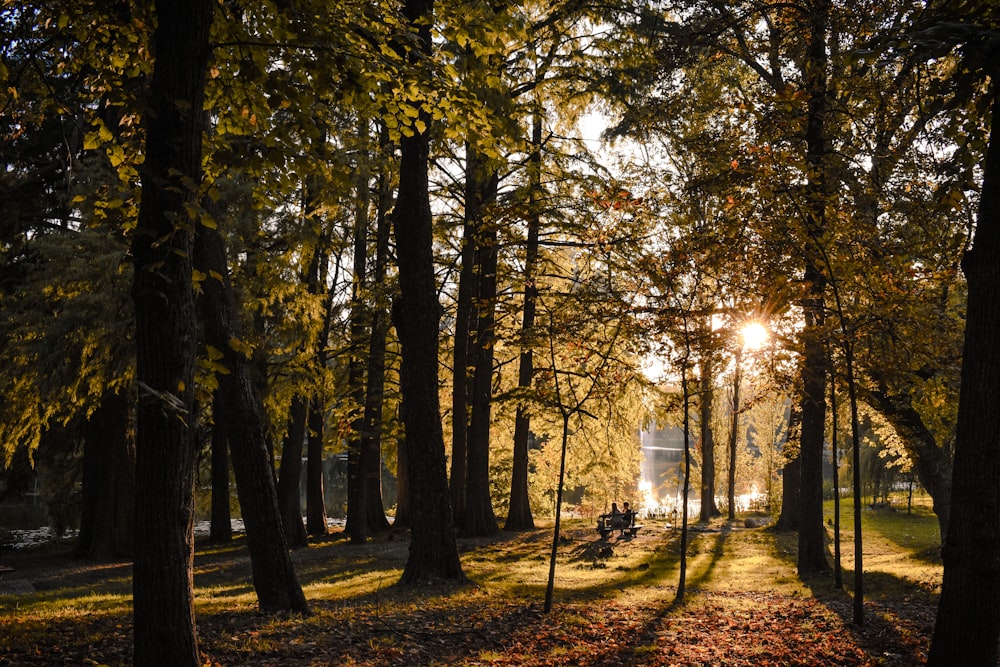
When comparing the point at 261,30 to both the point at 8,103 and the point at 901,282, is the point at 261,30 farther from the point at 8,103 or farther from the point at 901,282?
the point at 901,282

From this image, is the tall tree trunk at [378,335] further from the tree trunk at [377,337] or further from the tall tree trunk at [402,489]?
the tall tree trunk at [402,489]

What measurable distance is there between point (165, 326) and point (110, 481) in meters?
14.1

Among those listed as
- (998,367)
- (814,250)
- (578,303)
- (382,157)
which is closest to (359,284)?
(382,157)

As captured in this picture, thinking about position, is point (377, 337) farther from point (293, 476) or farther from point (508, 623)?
point (508, 623)

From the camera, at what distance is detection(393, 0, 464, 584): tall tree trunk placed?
10.3 meters

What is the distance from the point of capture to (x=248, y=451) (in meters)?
8.32

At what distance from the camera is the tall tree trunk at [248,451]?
8188mm

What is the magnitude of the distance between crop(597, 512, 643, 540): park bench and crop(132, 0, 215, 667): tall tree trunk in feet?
52.2

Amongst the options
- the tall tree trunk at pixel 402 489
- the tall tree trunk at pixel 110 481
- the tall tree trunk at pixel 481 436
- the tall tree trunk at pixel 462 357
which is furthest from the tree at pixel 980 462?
the tall tree trunk at pixel 402 489

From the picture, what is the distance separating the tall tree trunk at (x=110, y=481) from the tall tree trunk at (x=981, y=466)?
1563 centimetres

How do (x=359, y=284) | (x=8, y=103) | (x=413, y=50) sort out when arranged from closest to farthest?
(x=413, y=50), (x=8, y=103), (x=359, y=284)

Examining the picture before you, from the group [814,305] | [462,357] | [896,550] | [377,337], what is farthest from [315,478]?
[814,305]

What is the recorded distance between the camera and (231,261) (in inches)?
527

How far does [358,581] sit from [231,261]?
233 inches
